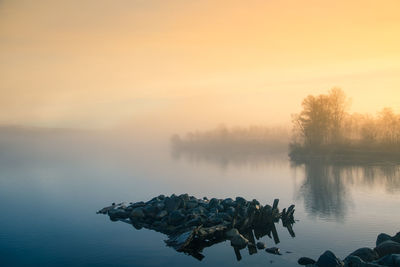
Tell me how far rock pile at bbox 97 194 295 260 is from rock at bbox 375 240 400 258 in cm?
736

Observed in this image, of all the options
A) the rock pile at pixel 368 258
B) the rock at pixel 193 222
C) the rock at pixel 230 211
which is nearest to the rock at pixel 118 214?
the rock at pixel 193 222

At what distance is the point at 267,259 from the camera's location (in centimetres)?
2170

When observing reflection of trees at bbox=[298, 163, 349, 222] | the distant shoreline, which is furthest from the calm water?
the distant shoreline

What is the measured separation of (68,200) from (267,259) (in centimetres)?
3032

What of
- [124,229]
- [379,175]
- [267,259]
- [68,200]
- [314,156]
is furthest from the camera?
[314,156]

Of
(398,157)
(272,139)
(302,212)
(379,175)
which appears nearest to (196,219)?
(302,212)

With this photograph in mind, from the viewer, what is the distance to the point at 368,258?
19406mm

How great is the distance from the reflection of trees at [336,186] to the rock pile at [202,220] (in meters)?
7.30

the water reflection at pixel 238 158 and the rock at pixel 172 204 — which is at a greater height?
the rock at pixel 172 204

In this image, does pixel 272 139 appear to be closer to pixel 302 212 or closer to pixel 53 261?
pixel 302 212

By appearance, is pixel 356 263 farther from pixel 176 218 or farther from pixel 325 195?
pixel 325 195

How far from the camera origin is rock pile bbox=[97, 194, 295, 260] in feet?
81.4

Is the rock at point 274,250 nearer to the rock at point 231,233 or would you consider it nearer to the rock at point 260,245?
the rock at point 260,245

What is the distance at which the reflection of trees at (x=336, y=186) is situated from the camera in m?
37.7
